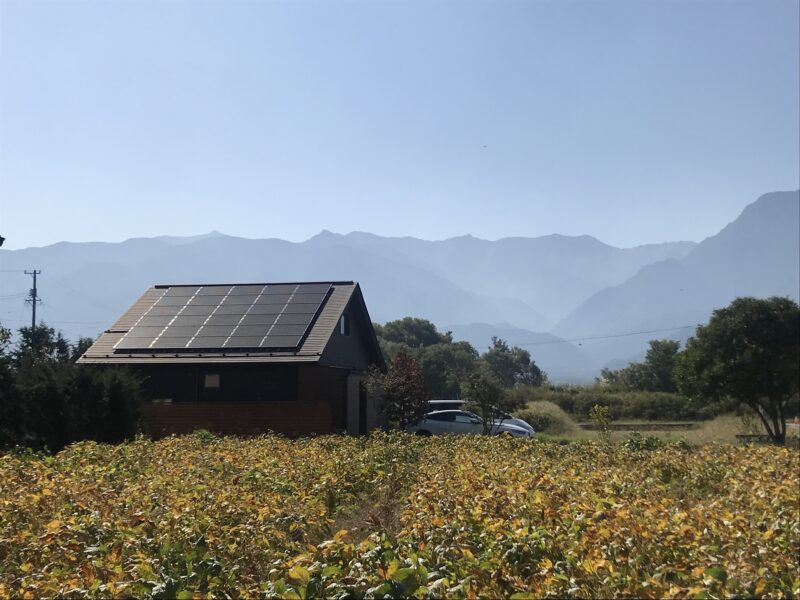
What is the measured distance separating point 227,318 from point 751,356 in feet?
57.0

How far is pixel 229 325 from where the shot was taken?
82.8 ft

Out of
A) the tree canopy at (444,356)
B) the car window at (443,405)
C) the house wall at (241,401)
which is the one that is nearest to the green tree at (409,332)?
the tree canopy at (444,356)

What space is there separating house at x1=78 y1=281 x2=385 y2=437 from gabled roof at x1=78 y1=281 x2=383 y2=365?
1.4 inches

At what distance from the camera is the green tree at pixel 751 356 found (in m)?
23.3

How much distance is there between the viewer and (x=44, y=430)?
53.7 feet

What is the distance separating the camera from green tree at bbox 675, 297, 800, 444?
76.3 feet

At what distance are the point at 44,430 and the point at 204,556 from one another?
13.2 metres

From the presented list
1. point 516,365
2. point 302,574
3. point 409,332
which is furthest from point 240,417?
point 516,365

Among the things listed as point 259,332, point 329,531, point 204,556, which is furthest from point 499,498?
point 259,332

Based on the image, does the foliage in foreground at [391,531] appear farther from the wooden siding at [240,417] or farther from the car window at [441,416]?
the car window at [441,416]

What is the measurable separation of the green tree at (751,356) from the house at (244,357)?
12326 mm

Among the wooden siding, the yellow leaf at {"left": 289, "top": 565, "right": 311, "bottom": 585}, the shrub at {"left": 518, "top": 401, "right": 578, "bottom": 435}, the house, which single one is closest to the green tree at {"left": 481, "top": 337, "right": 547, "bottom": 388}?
the shrub at {"left": 518, "top": 401, "right": 578, "bottom": 435}

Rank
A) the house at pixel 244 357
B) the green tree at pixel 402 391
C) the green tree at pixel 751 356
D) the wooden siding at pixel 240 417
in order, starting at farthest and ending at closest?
the green tree at pixel 402 391, the green tree at pixel 751 356, the house at pixel 244 357, the wooden siding at pixel 240 417

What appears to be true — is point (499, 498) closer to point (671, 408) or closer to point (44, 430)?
point (44, 430)
